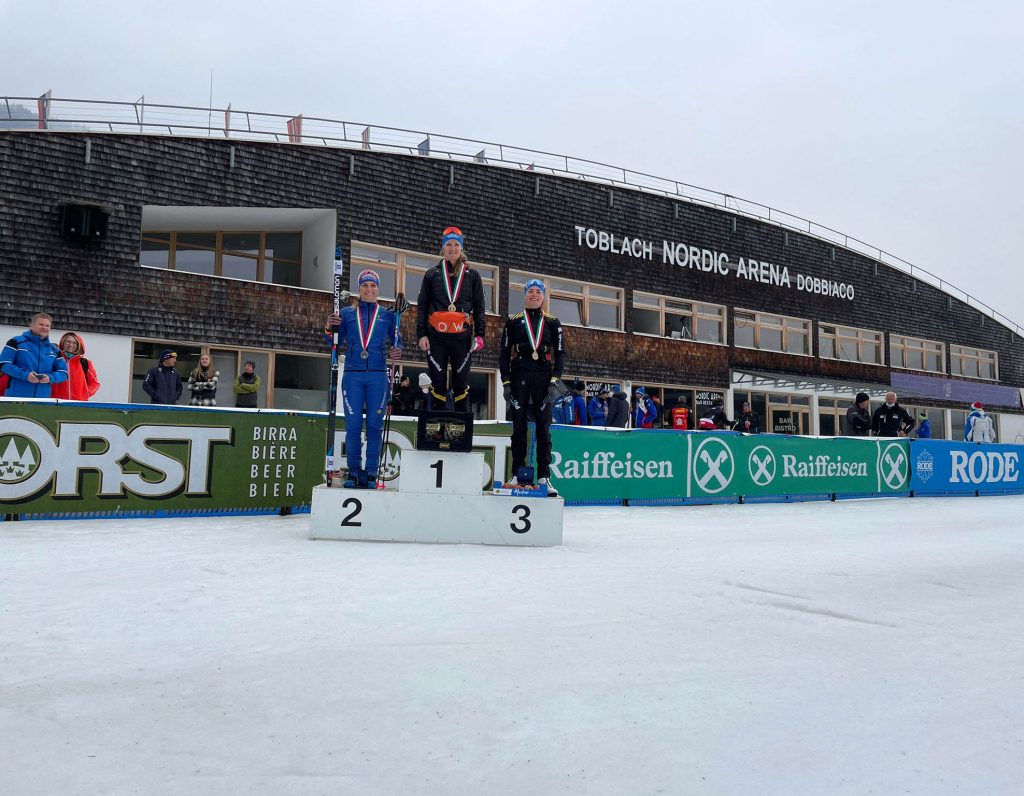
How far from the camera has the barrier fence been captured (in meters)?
7.24

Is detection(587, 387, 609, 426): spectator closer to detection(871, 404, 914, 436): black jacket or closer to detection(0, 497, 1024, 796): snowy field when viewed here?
detection(871, 404, 914, 436): black jacket

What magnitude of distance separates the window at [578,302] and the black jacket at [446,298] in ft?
46.6

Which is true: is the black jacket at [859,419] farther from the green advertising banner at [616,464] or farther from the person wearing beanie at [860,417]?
the green advertising banner at [616,464]

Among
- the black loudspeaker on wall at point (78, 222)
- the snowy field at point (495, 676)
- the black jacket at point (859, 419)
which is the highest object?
the black loudspeaker on wall at point (78, 222)

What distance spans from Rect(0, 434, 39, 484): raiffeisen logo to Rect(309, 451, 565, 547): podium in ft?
9.66

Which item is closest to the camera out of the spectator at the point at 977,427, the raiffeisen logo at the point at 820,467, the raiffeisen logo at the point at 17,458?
the raiffeisen logo at the point at 17,458

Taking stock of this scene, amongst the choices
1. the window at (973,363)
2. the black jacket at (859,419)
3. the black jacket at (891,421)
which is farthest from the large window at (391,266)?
the window at (973,363)

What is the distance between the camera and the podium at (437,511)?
6332mm

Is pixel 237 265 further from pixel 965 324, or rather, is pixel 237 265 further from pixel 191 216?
pixel 965 324

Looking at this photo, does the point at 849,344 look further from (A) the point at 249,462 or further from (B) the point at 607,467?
(A) the point at 249,462

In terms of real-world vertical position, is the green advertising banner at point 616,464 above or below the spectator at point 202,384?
below

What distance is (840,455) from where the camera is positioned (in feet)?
44.7

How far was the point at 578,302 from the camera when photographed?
893 inches

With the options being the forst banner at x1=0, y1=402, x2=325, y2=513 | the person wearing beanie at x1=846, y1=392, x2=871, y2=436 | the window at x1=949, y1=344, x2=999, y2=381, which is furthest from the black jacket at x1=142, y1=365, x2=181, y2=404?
the window at x1=949, y1=344, x2=999, y2=381
